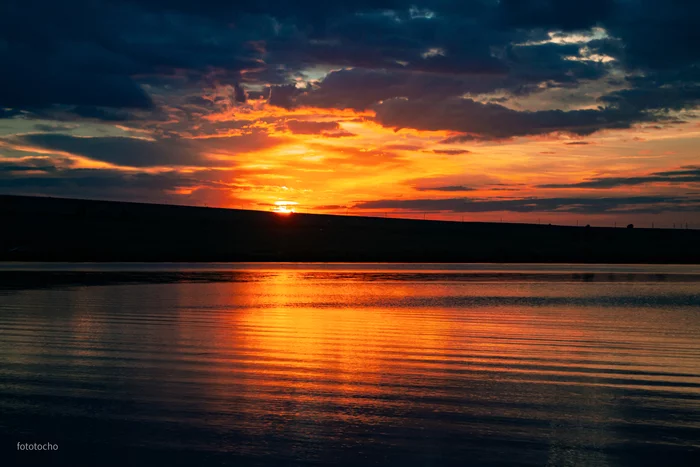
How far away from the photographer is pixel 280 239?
10312 centimetres

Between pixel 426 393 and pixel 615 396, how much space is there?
304 cm

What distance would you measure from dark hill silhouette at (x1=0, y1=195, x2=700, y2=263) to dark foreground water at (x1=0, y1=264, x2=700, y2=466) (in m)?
57.6

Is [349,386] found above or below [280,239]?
below

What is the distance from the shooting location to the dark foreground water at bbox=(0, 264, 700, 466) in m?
8.90

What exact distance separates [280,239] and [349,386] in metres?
91.2

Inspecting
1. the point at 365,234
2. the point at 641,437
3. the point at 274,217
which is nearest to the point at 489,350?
the point at 641,437

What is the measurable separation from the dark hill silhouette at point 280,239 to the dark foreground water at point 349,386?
57.6 meters

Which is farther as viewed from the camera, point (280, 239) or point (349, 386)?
point (280, 239)

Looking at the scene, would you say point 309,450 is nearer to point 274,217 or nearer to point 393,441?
point 393,441

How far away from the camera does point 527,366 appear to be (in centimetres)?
1446

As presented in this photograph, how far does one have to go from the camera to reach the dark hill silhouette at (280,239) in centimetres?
8406

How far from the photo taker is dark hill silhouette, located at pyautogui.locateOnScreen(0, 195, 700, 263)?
84.1 metres

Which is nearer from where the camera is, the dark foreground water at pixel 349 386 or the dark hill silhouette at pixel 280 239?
the dark foreground water at pixel 349 386

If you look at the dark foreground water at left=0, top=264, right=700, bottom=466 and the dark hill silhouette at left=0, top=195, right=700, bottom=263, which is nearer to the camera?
the dark foreground water at left=0, top=264, right=700, bottom=466
